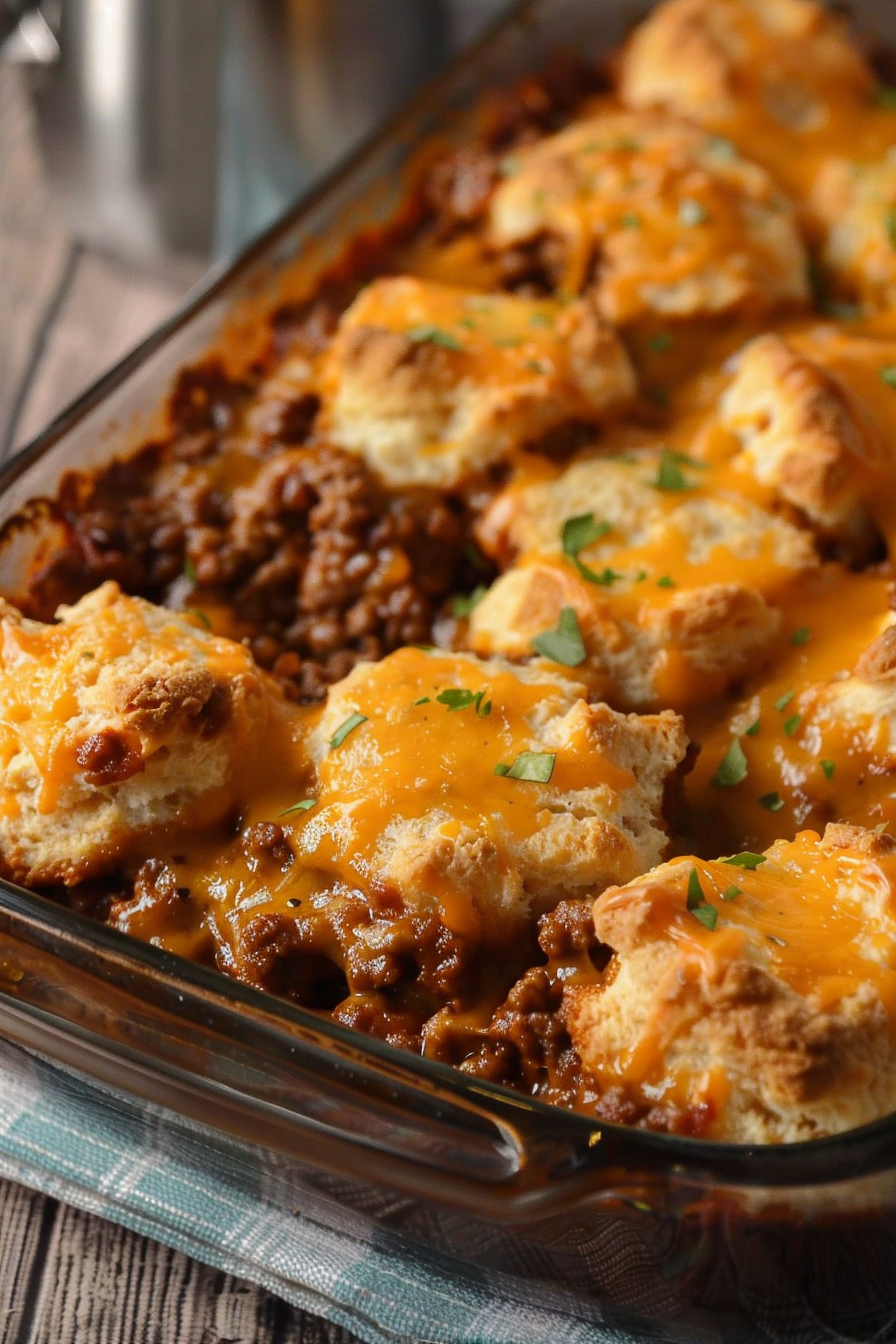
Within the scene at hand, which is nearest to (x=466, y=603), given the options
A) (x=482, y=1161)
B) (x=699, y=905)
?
(x=699, y=905)

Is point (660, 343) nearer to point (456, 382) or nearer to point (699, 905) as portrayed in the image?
point (456, 382)

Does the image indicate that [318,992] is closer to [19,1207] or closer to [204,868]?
[204,868]

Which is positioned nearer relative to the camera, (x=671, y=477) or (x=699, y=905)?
(x=699, y=905)

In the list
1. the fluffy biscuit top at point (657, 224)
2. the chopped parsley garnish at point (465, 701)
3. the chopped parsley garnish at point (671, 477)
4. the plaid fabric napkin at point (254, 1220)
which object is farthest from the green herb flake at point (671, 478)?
the plaid fabric napkin at point (254, 1220)

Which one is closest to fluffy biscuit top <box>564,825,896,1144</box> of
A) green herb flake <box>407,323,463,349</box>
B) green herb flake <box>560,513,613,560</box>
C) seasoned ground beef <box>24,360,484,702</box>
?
green herb flake <box>560,513,613,560</box>

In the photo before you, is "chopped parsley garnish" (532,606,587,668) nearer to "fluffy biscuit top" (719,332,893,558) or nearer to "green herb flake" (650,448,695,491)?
"green herb flake" (650,448,695,491)

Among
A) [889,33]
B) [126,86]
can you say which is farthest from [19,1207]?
[889,33]
